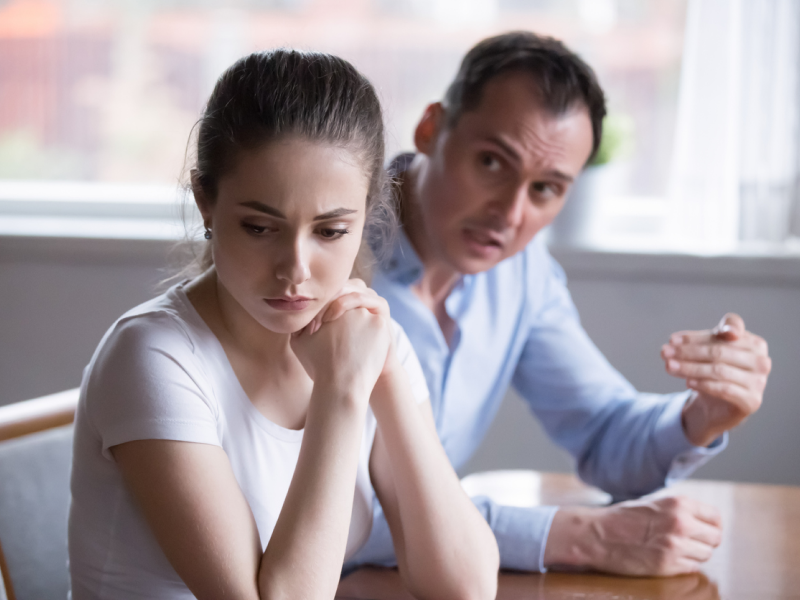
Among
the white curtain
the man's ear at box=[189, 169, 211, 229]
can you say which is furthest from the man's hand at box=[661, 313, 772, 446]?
the white curtain

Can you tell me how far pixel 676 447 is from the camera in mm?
1291

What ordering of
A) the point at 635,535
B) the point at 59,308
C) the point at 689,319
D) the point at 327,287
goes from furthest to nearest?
the point at 59,308
the point at 689,319
the point at 635,535
the point at 327,287

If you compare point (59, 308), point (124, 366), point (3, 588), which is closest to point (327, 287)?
point (124, 366)

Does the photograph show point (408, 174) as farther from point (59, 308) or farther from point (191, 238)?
point (59, 308)

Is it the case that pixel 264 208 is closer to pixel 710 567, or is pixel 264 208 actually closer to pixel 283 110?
pixel 283 110

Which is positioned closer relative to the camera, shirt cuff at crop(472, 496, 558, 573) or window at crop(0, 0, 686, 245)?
shirt cuff at crop(472, 496, 558, 573)

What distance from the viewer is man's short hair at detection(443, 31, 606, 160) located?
131 cm

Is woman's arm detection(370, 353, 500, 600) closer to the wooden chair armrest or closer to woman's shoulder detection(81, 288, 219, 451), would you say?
woman's shoulder detection(81, 288, 219, 451)

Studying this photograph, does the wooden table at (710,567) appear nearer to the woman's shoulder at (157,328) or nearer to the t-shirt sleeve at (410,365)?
the t-shirt sleeve at (410,365)

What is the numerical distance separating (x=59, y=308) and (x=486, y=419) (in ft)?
4.46

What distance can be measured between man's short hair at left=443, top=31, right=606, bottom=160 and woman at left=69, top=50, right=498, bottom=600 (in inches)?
17.4

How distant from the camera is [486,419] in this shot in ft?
5.03

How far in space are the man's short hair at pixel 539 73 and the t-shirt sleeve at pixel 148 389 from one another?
0.73 meters

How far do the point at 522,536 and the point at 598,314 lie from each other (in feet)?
3.65
